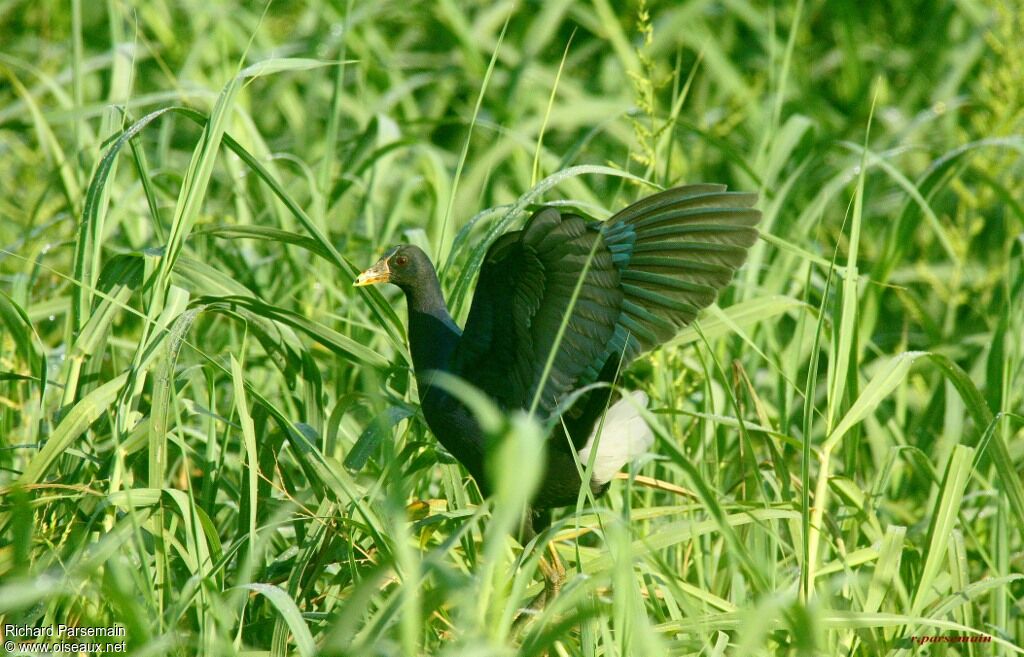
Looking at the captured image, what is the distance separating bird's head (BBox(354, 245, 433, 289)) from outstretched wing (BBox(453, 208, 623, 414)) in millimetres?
263

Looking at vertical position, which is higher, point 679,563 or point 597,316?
point 597,316

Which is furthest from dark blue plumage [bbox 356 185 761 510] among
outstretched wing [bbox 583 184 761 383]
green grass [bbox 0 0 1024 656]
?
green grass [bbox 0 0 1024 656]

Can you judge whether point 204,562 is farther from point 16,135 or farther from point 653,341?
point 16,135

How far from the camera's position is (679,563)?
2.61m

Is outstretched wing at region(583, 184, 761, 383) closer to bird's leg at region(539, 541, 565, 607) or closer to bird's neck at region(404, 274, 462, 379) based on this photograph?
bird's neck at region(404, 274, 462, 379)

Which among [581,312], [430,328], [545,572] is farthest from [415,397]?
[581,312]

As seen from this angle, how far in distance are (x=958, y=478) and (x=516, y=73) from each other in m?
2.72

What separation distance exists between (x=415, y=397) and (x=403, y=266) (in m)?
0.35

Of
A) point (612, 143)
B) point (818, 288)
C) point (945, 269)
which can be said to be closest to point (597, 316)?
point (818, 288)

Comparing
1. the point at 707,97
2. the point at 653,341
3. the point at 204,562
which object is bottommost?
the point at 204,562

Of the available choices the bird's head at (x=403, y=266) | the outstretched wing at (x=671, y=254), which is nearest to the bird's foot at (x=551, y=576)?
the outstretched wing at (x=671, y=254)

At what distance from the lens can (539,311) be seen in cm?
228

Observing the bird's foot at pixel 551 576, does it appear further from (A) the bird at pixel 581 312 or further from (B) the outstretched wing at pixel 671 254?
(B) the outstretched wing at pixel 671 254

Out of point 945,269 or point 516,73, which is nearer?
point 945,269
